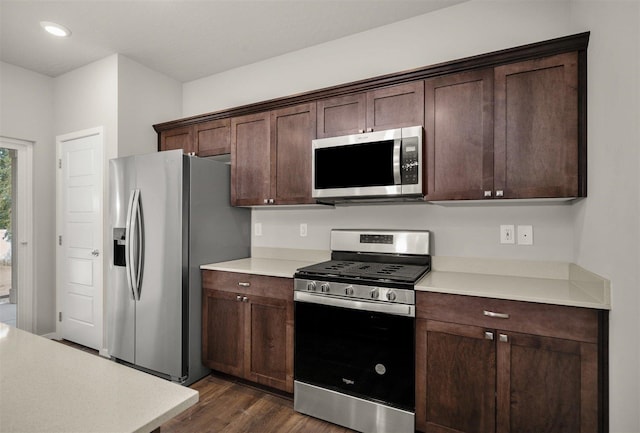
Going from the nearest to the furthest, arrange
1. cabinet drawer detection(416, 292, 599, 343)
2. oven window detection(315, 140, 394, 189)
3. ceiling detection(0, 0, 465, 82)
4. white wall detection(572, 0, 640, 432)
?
1. white wall detection(572, 0, 640, 432)
2. cabinet drawer detection(416, 292, 599, 343)
3. oven window detection(315, 140, 394, 189)
4. ceiling detection(0, 0, 465, 82)

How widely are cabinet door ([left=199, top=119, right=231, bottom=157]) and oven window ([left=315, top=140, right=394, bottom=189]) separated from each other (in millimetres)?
1022

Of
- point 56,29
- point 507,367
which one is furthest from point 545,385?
point 56,29

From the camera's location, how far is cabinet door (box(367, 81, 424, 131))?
7.32 ft

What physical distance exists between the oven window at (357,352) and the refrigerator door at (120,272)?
152 cm

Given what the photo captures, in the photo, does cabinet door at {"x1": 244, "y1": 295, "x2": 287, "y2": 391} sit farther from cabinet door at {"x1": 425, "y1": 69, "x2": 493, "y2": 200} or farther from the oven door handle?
cabinet door at {"x1": 425, "y1": 69, "x2": 493, "y2": 200}

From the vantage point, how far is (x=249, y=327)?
99.0 inches

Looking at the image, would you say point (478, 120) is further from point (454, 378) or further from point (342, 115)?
point (454, 378)

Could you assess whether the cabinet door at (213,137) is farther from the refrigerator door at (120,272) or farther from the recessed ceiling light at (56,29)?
the recessed ceiling light at (56,29)

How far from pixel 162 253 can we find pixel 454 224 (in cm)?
221

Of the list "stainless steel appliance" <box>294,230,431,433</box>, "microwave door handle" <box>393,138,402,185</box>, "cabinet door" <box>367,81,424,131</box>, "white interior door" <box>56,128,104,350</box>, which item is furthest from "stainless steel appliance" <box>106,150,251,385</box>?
"microwave door handle" <box>393,138,402,185</box>

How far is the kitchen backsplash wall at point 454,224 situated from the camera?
2.16 metres

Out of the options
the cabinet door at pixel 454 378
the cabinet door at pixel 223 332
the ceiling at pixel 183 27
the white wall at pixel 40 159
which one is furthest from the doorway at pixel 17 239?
the cabinet door at pixel 454 378

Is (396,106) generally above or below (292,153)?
above

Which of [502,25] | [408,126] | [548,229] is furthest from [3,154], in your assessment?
[548,229]
